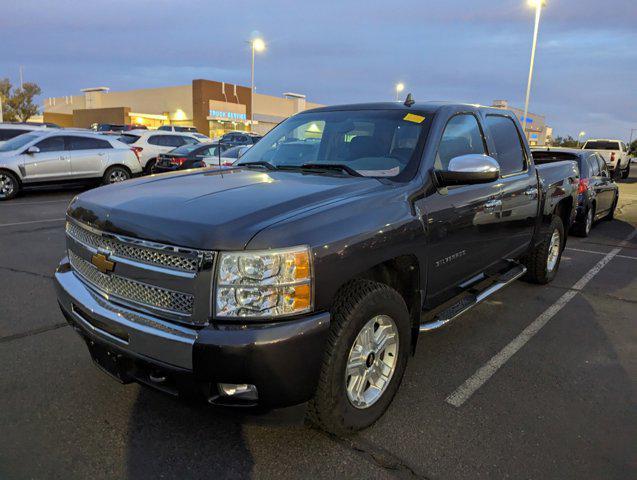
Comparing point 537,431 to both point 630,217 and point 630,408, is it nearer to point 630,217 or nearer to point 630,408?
point 630,408

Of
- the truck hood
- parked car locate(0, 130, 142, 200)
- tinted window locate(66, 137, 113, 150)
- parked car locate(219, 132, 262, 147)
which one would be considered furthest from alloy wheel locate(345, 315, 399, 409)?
tinted window locate(66, 137, 113, 150)

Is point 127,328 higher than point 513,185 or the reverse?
the reverse

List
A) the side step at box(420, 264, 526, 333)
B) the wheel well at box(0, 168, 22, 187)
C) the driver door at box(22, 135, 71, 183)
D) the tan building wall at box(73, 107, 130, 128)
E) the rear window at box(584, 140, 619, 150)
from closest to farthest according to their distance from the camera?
the side step at box(420, 264, 526, 333) → the wheel well at box(0, 168, 22, 187) → the driver door at box(22, 135, 71, 183) → the rear window at box(584, 140, 619, 150) → the tan building wall at box(73, 107, 130, 128)

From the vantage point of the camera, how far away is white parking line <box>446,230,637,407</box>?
11.4ft

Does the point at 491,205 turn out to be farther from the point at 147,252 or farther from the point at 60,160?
the point at 60,160

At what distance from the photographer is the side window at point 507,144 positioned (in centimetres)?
456

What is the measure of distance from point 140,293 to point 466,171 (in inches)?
83.7

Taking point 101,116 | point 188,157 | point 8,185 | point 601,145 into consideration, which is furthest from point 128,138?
point 101,116

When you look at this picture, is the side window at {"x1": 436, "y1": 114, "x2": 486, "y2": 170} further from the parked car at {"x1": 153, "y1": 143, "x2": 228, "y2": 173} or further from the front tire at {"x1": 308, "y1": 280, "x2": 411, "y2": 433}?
the parked car at {"x1": 153, "y1": 143, "x2": 228, "y2": 173}

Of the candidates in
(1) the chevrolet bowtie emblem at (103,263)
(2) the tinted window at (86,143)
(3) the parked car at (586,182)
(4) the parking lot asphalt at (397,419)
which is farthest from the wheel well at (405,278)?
(2) the tinted window at (86,143)

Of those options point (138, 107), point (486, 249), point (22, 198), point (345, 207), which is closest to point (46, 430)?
point (345, 207)

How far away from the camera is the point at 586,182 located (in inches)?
364

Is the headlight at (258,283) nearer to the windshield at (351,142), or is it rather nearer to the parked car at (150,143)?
the windshield at (351,142)

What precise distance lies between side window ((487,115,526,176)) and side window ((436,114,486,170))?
1.06 ft
